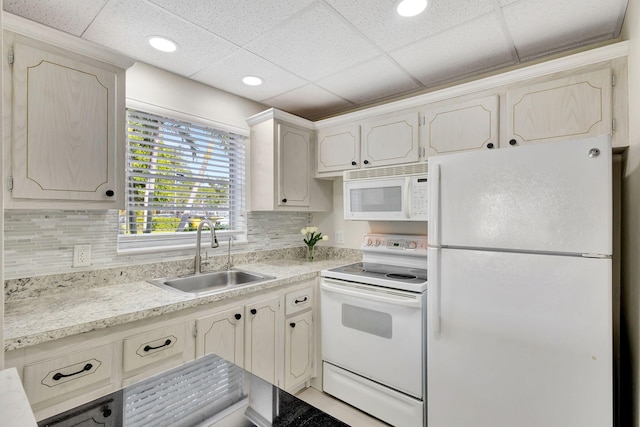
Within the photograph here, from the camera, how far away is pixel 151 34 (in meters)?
1.69

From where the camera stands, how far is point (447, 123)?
2.05m

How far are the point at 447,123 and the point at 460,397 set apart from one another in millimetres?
1607

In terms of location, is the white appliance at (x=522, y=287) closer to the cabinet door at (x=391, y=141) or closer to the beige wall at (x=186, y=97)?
the cabinet door at (x=391, y=141)

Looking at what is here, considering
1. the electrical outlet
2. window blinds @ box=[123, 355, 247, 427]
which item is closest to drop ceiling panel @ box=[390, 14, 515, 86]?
window blinds @ box=[123, 355, 247, 427]

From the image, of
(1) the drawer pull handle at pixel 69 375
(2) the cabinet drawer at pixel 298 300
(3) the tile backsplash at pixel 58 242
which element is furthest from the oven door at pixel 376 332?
(1) the drawer pull handle at pixel 69 375

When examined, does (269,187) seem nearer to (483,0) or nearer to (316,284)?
(316,284)

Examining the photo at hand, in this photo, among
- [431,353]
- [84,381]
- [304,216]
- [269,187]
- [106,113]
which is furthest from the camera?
[304,216]

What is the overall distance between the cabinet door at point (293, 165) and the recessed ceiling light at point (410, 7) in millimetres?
1247

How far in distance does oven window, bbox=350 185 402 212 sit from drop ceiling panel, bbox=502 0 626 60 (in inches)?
43.0

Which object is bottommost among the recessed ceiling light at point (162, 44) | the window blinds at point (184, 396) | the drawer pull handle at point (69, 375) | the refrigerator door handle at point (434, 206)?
the drawer pull handle at point (69, 375)

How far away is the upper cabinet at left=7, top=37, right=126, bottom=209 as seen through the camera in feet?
4.42

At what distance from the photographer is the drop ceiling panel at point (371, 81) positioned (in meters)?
2.10

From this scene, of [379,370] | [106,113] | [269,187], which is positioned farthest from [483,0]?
[379,370]

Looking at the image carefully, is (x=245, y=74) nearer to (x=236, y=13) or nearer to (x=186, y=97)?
(x=186, y=97)
